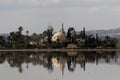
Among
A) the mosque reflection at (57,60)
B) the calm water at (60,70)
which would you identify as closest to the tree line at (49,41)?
the mosque reflection at (57,60)

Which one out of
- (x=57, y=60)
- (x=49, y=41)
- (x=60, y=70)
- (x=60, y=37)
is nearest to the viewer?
(x=60, y=70)

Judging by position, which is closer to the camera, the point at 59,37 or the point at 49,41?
the point at 49,41

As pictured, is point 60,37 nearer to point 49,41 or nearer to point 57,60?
point 49,41

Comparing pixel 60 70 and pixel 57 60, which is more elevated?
pixel 57 60

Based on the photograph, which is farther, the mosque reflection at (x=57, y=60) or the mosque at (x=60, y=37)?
the mosque at (x=60, y=37)

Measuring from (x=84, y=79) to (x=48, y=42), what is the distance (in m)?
68.5

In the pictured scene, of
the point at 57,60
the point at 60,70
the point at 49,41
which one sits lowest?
the point at 60,70

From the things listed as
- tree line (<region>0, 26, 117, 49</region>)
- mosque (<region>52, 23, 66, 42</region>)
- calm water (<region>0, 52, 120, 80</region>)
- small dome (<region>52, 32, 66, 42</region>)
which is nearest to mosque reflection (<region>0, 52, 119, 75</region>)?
calm water (<region>0, 52, 120, 80</region>)

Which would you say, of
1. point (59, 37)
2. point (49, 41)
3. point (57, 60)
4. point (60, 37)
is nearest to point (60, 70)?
point (57, 60)

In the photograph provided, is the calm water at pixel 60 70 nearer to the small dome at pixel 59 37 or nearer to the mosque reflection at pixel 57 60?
the mosque reflection at pixel 57 60

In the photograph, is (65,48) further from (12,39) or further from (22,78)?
(22,78)

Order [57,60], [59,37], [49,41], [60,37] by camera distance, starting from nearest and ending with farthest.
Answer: [57,60]
[49,41]
[59,37]
[60,37]

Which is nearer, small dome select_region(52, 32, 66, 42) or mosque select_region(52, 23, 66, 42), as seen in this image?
mosque select_region(52, 23, 66, 42)

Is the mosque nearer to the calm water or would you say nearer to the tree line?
the tree line
